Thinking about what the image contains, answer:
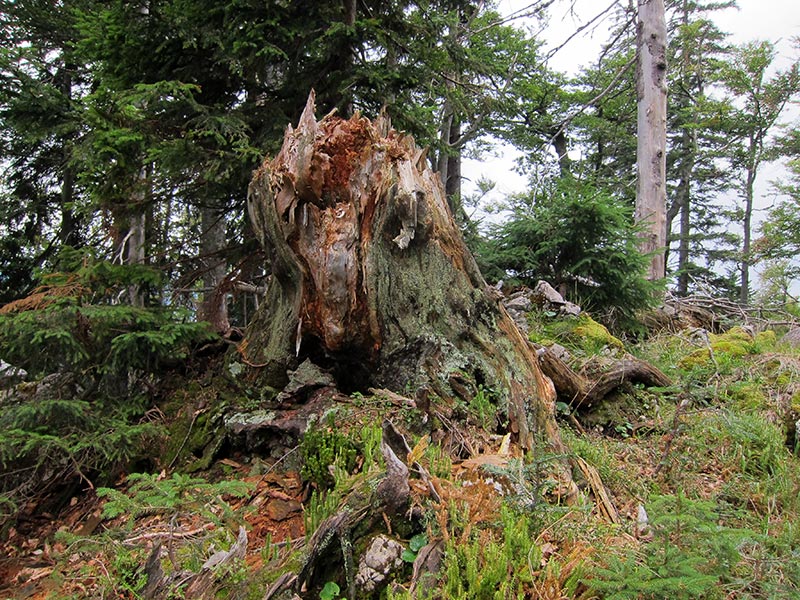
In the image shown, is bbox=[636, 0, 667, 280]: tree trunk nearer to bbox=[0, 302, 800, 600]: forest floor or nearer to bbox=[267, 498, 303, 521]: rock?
bbox=[0, 302, 800, 600]: forest floor

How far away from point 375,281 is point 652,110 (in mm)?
8526

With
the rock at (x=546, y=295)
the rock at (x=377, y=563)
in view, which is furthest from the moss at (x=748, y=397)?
the rock at (x=377, y=563)

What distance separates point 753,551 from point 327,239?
3.01 m

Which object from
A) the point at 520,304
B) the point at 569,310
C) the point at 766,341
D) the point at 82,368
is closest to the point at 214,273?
the point at 82,368

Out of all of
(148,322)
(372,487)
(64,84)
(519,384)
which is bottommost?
(372,487)

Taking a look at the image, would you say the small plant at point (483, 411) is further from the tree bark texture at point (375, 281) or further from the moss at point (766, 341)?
the moss at point (766, 341)

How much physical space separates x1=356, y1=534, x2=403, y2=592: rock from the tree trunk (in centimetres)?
890

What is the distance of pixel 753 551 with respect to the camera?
2.23 metres

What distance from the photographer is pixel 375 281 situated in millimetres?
3502

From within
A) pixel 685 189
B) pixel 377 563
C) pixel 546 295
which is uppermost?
pixel 685 189

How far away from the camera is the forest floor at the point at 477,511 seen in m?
1.86

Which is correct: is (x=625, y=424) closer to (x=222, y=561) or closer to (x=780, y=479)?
(x=780, y=479)

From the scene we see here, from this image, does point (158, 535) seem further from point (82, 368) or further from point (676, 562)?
point (676, 562)

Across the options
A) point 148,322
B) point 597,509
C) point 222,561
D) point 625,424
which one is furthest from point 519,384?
point 148,322
